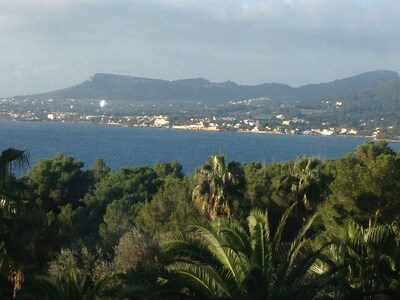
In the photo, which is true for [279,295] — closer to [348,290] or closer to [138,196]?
[348,290]

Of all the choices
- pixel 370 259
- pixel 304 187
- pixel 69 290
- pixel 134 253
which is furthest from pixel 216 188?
pixel 69 290

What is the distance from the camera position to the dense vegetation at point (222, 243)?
9.92 meters

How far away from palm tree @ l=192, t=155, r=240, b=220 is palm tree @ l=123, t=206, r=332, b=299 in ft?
40.2

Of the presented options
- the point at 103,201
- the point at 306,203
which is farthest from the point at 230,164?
the point at 103,201

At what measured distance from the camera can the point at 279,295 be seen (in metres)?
9.23

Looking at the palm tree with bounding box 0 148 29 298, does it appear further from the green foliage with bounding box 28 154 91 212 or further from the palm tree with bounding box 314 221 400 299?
the green foliage with bounding box 28 154 91 212

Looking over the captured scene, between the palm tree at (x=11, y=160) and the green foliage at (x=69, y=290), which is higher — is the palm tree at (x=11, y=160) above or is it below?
above

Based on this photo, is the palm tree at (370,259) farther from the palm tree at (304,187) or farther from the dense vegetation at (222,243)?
the palm tree at (304,187)

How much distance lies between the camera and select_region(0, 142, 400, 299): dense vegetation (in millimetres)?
9922

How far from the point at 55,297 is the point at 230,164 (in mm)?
14007

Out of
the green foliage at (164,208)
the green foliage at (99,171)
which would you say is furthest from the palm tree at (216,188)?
the green foliage at (99,171)

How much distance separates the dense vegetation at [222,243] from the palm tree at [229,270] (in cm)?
2

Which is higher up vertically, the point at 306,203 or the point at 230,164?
the point at 230,164

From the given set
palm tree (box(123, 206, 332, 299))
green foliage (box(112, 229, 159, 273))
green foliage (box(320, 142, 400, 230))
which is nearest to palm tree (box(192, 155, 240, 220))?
green foliage (box(320, 142, 400, 230))
